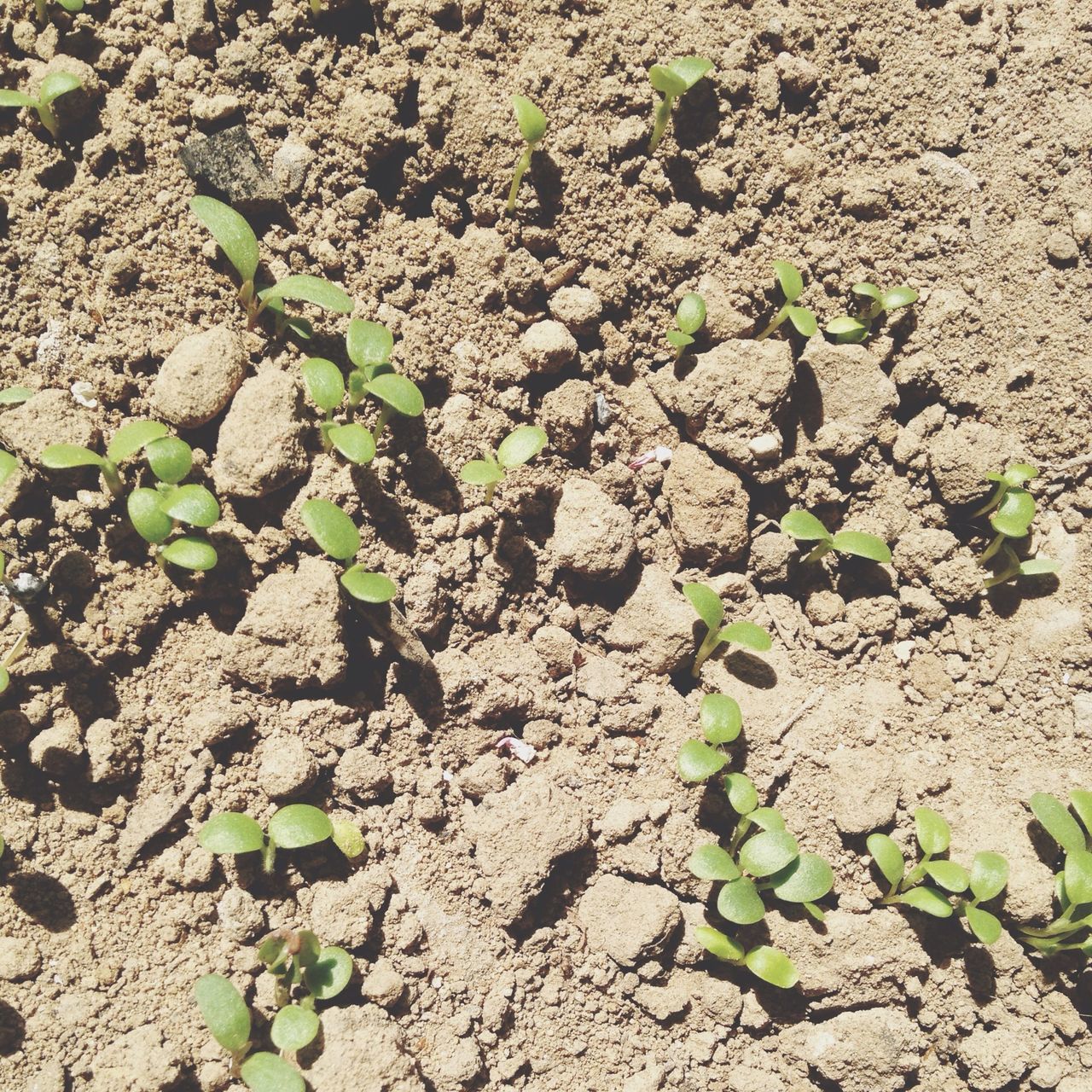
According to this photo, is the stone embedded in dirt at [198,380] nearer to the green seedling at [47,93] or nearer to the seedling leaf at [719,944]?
the green seedling at [47,93]

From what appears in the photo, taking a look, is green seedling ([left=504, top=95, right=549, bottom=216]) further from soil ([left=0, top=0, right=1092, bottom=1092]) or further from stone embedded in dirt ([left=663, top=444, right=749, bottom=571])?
stone embedded in dirt ([left=663, top=444, right=749, bottom=571])

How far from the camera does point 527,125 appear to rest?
197 centimetres

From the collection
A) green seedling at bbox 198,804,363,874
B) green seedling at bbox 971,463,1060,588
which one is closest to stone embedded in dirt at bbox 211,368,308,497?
green seedling at bbox 198,804,363,874

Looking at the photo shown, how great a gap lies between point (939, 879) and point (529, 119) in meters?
1.96

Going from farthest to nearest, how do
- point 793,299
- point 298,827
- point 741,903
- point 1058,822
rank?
point 793,299 → point 1058,822 → point 741,903 → point 298,827

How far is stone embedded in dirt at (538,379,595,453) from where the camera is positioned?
6.81 feet

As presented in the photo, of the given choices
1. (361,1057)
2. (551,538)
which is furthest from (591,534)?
(361,1057)

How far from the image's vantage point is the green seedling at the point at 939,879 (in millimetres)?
1940

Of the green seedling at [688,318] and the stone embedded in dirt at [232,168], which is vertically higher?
the stone embedded in dirt at [232,168]

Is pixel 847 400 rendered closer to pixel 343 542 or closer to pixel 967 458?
pixel 967 458

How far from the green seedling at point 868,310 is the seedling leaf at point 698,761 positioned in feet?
3.65

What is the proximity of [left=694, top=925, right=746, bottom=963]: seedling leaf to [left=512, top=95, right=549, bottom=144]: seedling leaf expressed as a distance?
184 cm

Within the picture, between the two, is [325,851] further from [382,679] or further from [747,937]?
[747,937]

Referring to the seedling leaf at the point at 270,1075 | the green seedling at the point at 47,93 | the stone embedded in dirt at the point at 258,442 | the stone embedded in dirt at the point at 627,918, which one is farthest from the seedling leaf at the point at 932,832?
the green seedling at the point at 47,93
